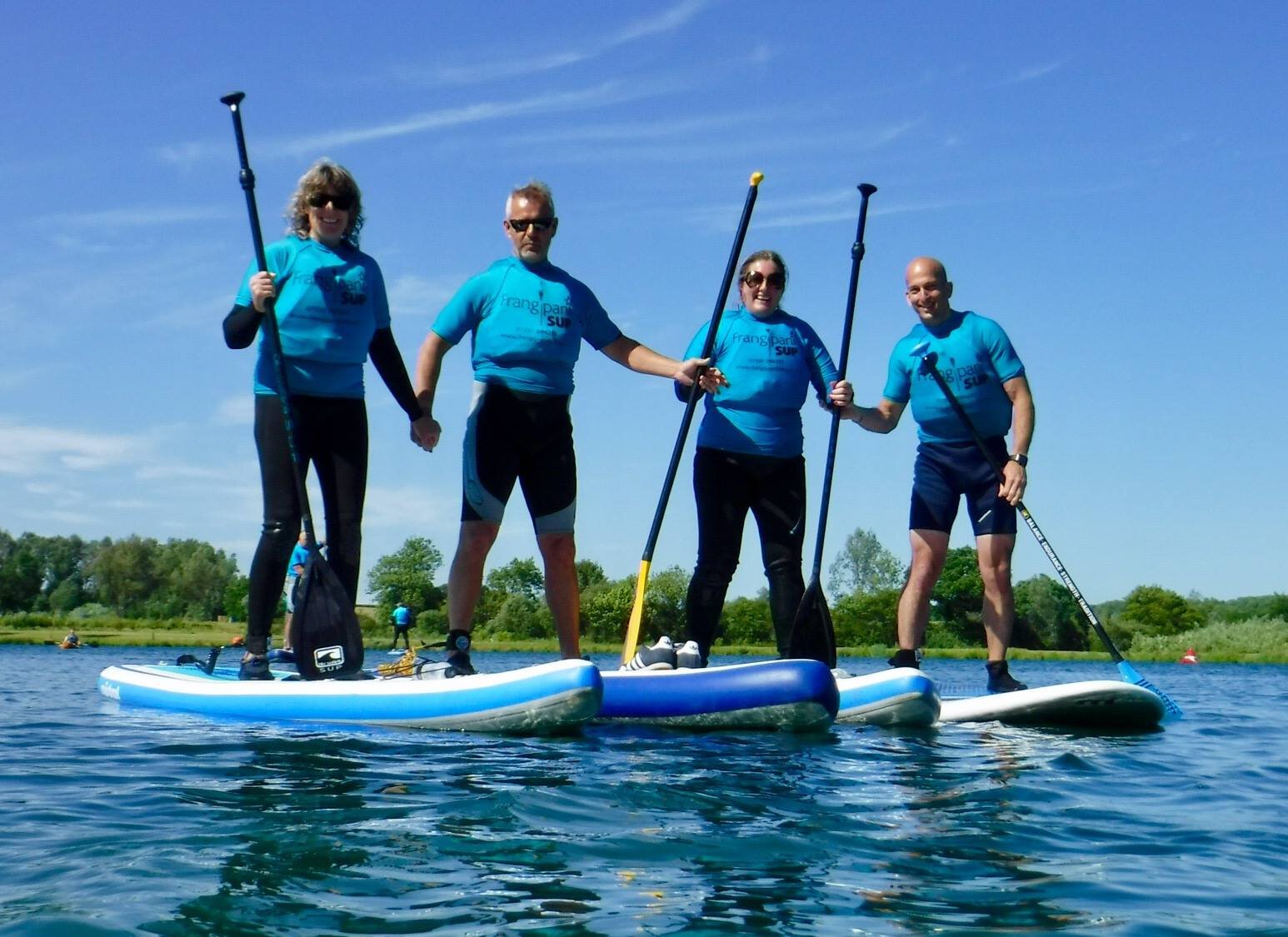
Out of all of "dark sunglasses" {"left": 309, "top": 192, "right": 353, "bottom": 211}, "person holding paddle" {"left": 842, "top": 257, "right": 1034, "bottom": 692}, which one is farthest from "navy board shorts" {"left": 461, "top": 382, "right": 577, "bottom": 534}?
"person holding paddle" {"left": 842, "top": 257, "right": 1034, "bottom": 692}

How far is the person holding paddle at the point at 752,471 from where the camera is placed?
6996 mm

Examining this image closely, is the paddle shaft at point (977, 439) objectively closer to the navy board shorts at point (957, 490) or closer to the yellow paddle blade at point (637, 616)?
the navy board shorts at point (957, 490)

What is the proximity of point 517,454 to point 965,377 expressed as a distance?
8.94ft

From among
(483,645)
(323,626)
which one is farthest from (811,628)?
(483,645)

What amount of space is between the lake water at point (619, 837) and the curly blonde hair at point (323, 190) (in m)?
2.66

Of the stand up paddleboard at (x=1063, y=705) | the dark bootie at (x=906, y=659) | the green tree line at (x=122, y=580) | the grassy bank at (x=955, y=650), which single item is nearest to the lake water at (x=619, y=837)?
the stand up paddleboard at (x=1063, y=705)

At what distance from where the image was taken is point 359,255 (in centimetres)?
669

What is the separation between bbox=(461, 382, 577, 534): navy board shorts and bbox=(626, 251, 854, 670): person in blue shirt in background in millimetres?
830

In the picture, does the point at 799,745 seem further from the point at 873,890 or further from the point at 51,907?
the point at 51,907

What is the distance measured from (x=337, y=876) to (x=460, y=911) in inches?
16.5

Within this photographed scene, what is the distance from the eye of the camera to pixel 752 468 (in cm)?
701

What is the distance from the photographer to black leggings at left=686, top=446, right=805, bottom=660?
22.9 ft

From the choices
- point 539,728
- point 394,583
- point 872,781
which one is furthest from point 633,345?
point 394,583

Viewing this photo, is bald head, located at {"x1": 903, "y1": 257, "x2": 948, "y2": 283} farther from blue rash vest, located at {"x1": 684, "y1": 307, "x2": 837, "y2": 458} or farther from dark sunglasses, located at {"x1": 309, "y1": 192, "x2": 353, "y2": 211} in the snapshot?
dark sunglasses, located at {"x1": 309, "y1": 192, "x2": 353, "y2": 211}
